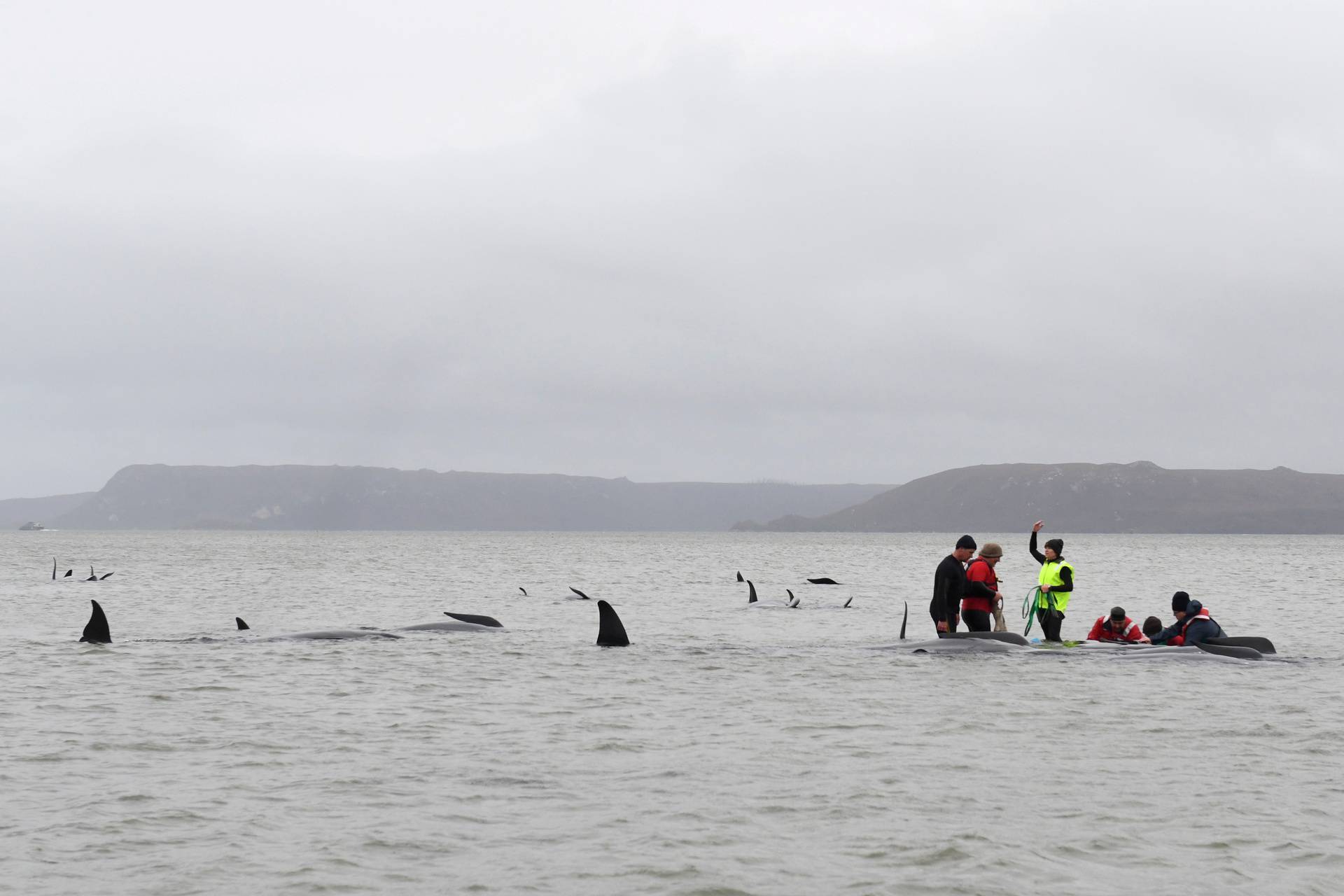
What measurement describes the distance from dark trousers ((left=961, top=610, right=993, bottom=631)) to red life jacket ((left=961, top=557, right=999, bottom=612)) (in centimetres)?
6

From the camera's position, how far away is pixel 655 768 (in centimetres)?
1306

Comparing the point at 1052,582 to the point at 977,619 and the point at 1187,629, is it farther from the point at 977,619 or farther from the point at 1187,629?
the point at 1187,629

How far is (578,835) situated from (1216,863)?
475 cm

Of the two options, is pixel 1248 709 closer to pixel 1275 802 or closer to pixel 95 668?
pixel 1275 802

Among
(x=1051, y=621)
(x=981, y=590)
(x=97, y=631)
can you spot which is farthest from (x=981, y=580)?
(x=97, y=631)

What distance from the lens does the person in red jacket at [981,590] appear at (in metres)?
22.2

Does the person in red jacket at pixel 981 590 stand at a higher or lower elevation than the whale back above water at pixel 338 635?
higher

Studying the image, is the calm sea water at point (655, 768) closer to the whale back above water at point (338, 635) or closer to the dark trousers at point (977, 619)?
the whale back above water at point (338, 635)

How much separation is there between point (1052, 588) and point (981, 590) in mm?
1954

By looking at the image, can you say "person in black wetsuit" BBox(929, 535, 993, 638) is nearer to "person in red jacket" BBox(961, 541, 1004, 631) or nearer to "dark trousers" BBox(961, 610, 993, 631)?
"person in red jacket" BBox(961, 541, 1004, 631)

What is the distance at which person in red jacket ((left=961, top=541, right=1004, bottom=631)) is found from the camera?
22234 millimetres

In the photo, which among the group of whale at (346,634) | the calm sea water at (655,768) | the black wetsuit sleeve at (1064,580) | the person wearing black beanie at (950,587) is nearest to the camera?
→ the calm sea water at (655,768)

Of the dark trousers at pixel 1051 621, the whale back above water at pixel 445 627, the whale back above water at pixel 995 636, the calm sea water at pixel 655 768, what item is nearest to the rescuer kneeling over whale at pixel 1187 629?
the calm sea water at pixel 655 768

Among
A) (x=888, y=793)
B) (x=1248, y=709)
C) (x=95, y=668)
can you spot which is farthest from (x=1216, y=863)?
(x=95, y=668)
